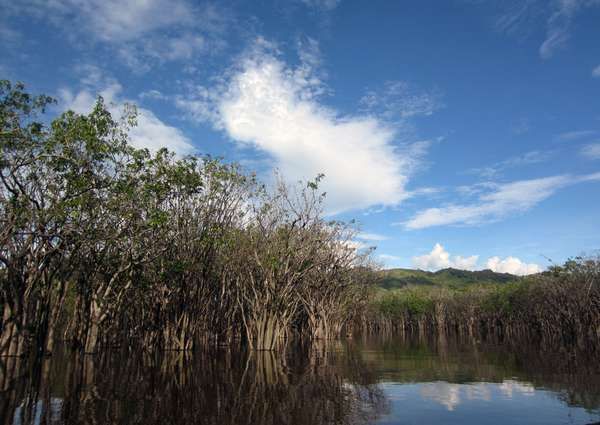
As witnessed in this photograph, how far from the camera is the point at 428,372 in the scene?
80.1 ft

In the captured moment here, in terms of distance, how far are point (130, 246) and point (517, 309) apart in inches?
2992

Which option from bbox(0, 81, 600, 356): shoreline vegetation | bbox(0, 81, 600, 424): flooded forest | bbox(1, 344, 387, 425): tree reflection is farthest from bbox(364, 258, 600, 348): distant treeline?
bbox(1, 344, 387, 425): tree reflection

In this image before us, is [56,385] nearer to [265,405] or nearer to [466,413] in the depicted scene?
[265,405]

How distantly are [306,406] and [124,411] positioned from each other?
5571mm

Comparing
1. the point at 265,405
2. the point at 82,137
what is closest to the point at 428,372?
the point at 265,405

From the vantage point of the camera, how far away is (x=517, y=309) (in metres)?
81.8

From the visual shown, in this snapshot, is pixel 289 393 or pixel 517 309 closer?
pixel 289 393

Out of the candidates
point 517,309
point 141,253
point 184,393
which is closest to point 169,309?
point 141,253

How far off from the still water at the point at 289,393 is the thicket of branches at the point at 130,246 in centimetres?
524

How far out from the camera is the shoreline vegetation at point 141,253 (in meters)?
21.8

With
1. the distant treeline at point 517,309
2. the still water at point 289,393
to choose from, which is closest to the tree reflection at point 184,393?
the still water at point 289,393

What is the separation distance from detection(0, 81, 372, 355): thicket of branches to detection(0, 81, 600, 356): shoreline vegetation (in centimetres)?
10

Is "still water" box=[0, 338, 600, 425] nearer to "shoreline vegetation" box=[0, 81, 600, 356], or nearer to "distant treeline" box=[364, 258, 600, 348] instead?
"shoreline vegetation" box=[0, 81, 600, 356]

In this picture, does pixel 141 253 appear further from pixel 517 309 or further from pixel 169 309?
pixel 517 309
